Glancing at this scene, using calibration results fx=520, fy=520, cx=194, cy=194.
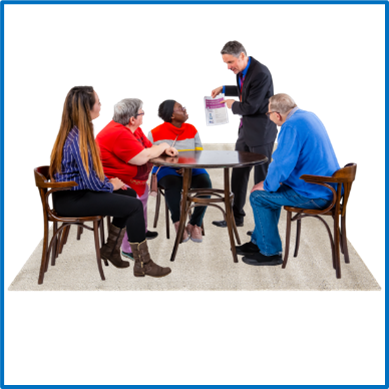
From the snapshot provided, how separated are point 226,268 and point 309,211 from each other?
2.70 ft

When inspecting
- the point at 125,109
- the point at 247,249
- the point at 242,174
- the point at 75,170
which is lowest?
the point at 247,249

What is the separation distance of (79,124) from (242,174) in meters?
2.05

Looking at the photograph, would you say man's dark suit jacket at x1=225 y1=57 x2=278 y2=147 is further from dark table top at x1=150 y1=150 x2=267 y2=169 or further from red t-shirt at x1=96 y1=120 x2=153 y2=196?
red t-shirt at x1=96 y1=120 x2=153 y2=196

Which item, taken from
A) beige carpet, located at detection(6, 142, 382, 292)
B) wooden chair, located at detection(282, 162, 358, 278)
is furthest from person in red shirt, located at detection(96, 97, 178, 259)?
wooden chair, located at detection(282, 162, 358, 278)

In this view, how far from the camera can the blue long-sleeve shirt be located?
4.01 metres

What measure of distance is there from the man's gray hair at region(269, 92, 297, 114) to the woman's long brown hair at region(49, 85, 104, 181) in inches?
55.8

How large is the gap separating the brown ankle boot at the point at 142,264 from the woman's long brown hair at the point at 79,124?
697 millimetres

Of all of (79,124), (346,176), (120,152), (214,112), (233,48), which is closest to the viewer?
(79,124)

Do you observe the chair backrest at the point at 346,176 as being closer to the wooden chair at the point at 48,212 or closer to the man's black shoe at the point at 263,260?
the man's black shoe at the point at 263,260

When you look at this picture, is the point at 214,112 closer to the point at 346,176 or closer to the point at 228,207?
the point at 228,207

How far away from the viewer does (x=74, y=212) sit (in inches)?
155

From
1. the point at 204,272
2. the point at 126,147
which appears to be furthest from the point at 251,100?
the point at 204,272

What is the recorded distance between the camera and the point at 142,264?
13.5 feet

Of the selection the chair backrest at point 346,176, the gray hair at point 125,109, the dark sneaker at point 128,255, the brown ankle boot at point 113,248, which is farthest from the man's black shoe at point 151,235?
the chair backrest at point 346,176
